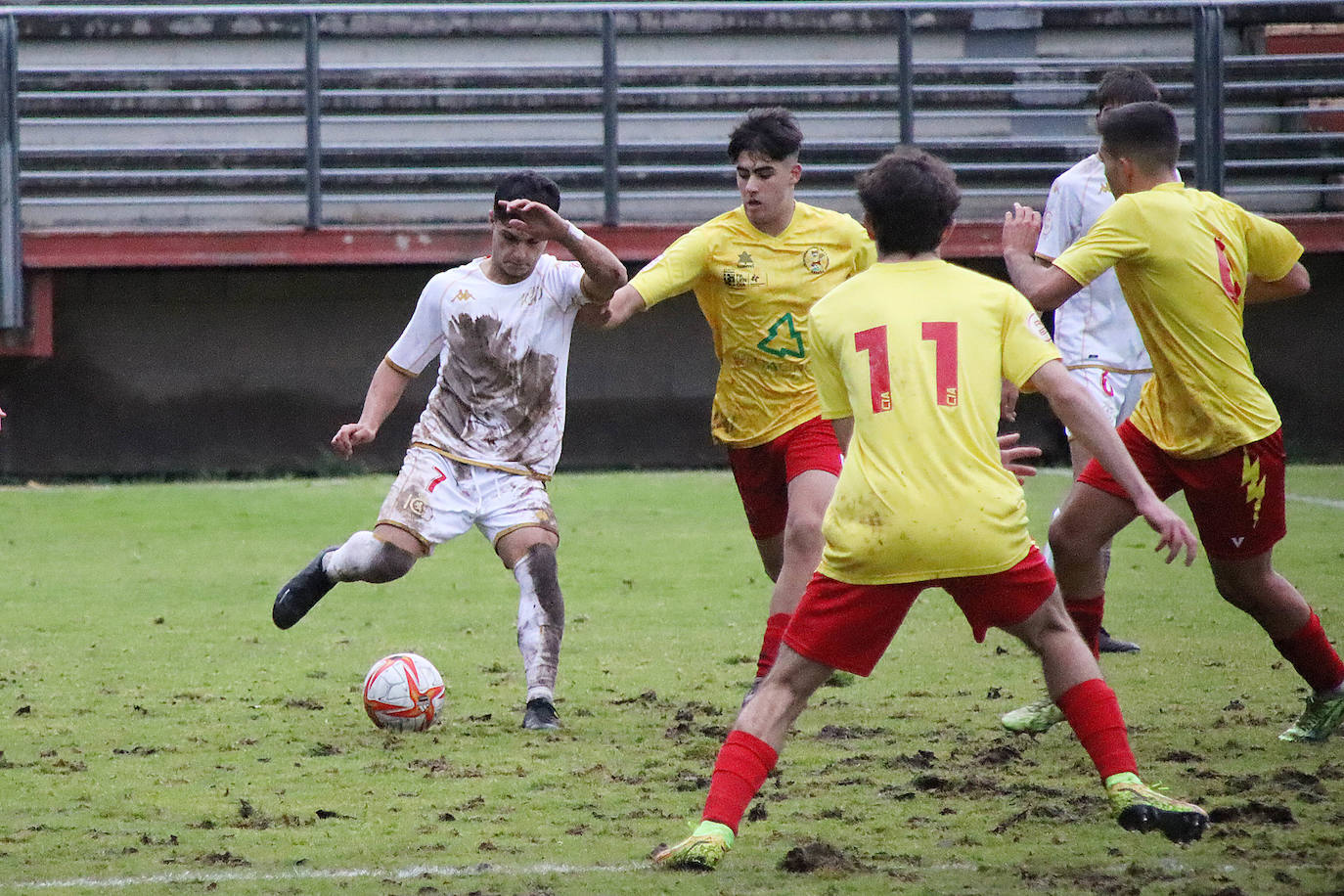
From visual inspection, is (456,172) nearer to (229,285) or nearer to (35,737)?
(229,285)

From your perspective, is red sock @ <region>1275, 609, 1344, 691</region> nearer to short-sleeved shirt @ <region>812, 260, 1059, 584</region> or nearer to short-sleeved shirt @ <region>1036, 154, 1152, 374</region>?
short-sleeved shirt @ <region>812, 260, 1059, 584</region>

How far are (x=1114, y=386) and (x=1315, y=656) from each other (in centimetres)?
237

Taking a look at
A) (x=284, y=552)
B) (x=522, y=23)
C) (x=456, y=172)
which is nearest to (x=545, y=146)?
(x=456, y=172)

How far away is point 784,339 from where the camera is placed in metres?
6.45

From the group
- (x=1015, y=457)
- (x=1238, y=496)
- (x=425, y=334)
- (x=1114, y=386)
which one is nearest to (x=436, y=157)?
(x=1114, y=386)

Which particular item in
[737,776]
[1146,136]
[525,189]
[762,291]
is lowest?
[737,776]

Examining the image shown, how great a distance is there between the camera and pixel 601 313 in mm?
6449

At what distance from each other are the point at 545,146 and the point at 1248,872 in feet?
38.3

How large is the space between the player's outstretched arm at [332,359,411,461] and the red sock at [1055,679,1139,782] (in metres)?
2.97

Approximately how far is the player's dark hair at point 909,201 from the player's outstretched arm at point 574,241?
1.44 m

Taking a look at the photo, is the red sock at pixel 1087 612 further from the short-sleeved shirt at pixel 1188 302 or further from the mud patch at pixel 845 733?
the mud patch at pixel 845 733

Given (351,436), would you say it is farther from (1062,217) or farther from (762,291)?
(1062,217)

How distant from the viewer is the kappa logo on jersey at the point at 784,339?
21.1 ft

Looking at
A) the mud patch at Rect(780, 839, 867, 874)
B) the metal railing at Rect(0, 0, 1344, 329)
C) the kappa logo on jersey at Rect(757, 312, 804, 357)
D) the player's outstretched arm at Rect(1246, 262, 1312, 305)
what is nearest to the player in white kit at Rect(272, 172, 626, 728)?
the kappa logo on jersey at Rect(757, 312, 804, 357)
